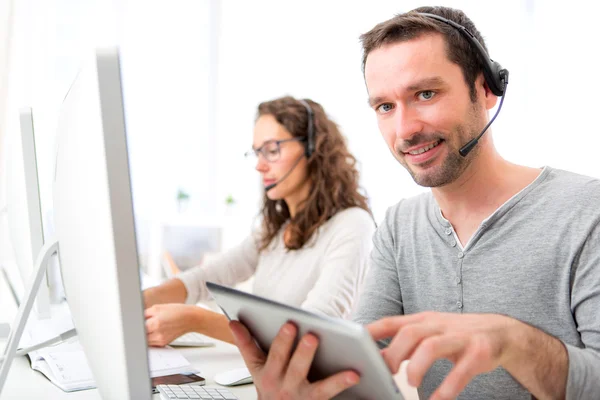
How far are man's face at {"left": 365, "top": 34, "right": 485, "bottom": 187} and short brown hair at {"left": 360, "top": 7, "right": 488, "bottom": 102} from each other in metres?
0.01

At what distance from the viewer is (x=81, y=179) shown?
0.51 meters

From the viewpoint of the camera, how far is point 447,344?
0.58 meters

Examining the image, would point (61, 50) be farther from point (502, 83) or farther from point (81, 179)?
point (81, 179)

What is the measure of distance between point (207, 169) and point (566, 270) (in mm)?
3937

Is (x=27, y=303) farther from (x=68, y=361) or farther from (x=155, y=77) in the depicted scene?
(x=155, y=77)

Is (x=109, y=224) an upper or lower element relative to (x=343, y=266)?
upper

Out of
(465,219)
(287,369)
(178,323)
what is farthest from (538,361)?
(178,323)

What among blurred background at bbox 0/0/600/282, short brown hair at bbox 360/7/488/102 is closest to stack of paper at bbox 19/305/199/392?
short brown hair at bbox 360/7/488/102

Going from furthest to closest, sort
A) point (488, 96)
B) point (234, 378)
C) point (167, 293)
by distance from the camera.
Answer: point (167, 293)
point (488, 96)
point (234, 378)

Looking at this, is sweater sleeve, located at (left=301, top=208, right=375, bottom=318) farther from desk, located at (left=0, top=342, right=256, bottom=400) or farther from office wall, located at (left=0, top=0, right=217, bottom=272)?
office wall, located at (left=0, top=0, right=217, bottom=272)

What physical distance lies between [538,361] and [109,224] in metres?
0.54

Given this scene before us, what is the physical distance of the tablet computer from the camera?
52 cm

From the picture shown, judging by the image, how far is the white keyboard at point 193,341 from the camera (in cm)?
133

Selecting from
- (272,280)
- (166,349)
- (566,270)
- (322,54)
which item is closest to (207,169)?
(322,54)
